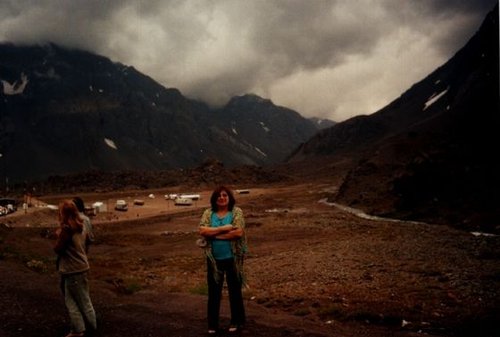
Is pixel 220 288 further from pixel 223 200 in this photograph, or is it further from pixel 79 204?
pixel 79 204

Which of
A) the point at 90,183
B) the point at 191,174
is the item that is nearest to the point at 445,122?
the point at 191,174

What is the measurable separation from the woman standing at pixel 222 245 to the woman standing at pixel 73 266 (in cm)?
226

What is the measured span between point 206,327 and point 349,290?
658 centimetres

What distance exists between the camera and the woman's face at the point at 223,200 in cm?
859

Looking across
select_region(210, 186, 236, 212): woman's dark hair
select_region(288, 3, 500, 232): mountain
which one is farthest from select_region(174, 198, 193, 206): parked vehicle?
select_region(210, 186, 236, 212): woman's dark hair

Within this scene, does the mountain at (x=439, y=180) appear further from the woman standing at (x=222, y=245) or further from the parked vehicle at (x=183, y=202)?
the parked vehicle at (x=183, y=202)

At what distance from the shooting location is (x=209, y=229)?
8453 mm

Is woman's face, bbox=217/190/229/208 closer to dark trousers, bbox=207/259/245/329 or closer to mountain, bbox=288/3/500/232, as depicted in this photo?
dark trousers, bbox=207/259/245/329

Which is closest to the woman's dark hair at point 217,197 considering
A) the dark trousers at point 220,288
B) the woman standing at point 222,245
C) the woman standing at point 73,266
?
the woman standing at point 222,245

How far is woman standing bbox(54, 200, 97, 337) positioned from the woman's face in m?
2.61

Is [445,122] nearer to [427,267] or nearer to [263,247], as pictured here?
[263,247]

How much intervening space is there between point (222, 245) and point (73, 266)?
2792mm

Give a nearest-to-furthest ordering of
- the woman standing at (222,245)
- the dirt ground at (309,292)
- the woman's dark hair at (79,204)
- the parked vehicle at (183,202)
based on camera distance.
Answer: the woman standing at (222,245)
the woman's dark hair at (79,204)
the dirt ground at (309,292)
the parked vehicle at (183,202)

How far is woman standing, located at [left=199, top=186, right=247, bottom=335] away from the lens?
844cm
